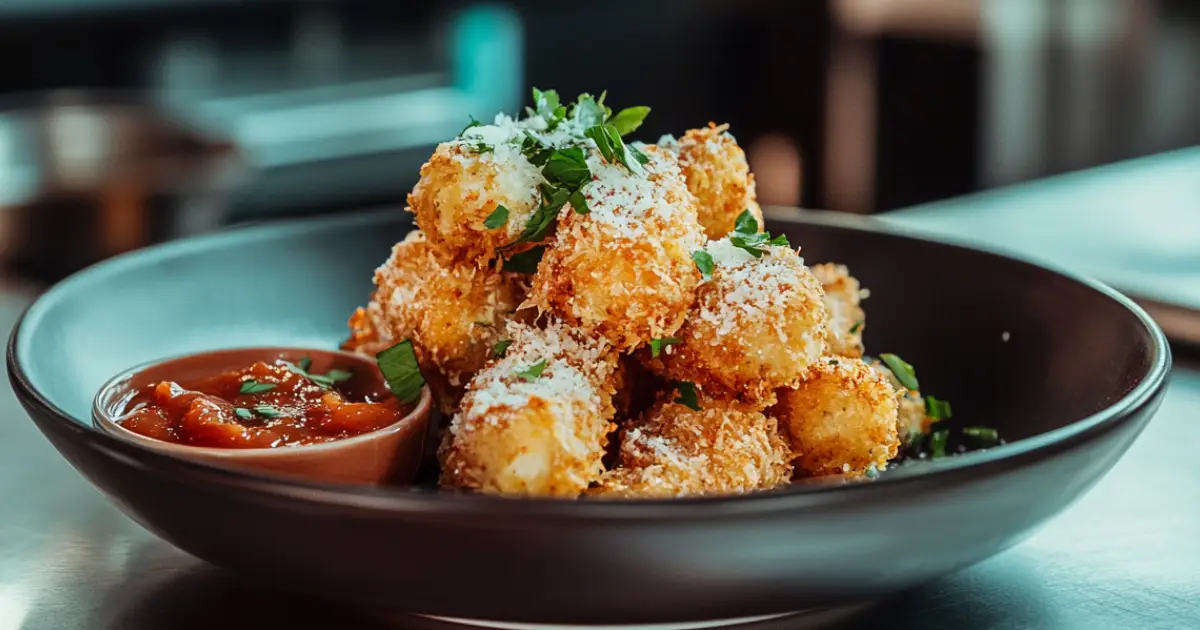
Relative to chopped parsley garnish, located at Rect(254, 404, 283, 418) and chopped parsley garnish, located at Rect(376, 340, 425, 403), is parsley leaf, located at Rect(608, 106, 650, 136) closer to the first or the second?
chopped parsley garnish, located at Rect(376, 340, 425, 403)

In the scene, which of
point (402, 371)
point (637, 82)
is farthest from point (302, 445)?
point (637, 82)

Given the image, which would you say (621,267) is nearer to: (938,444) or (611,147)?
(611,147)

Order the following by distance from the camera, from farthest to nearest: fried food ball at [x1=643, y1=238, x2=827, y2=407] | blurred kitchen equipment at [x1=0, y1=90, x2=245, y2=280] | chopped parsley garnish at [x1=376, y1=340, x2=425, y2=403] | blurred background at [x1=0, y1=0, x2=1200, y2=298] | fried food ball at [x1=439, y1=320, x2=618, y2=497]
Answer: blurred background at [x1=0, y1=0, x2=1200, y2=298]
blurred kitchen equipment at [x1=0, y1=90, x2=245, y2=280]
chopped parsley garnish at [x1=376, y1=340, x2=425, y2=403]
fried food ball at [x1=643, y1=238, x2=827, y2=407]
fried food ball at [x1=439, y1=320, x2=618, y2=497]

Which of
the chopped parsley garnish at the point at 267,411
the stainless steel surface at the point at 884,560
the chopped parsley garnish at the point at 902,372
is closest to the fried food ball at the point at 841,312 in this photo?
the chopped parsley garnish at the point at 902,372

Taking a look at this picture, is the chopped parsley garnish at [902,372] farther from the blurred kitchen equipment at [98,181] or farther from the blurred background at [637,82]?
the blurred background at [637,82]

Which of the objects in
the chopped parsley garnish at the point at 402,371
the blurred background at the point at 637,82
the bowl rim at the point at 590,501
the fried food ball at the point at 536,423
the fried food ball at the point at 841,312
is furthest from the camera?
the blurred background at the point at 637,82

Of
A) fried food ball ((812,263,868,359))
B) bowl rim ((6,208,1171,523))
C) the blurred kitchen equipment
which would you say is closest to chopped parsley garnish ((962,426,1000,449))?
fried food ball ((812,263,868,359))
